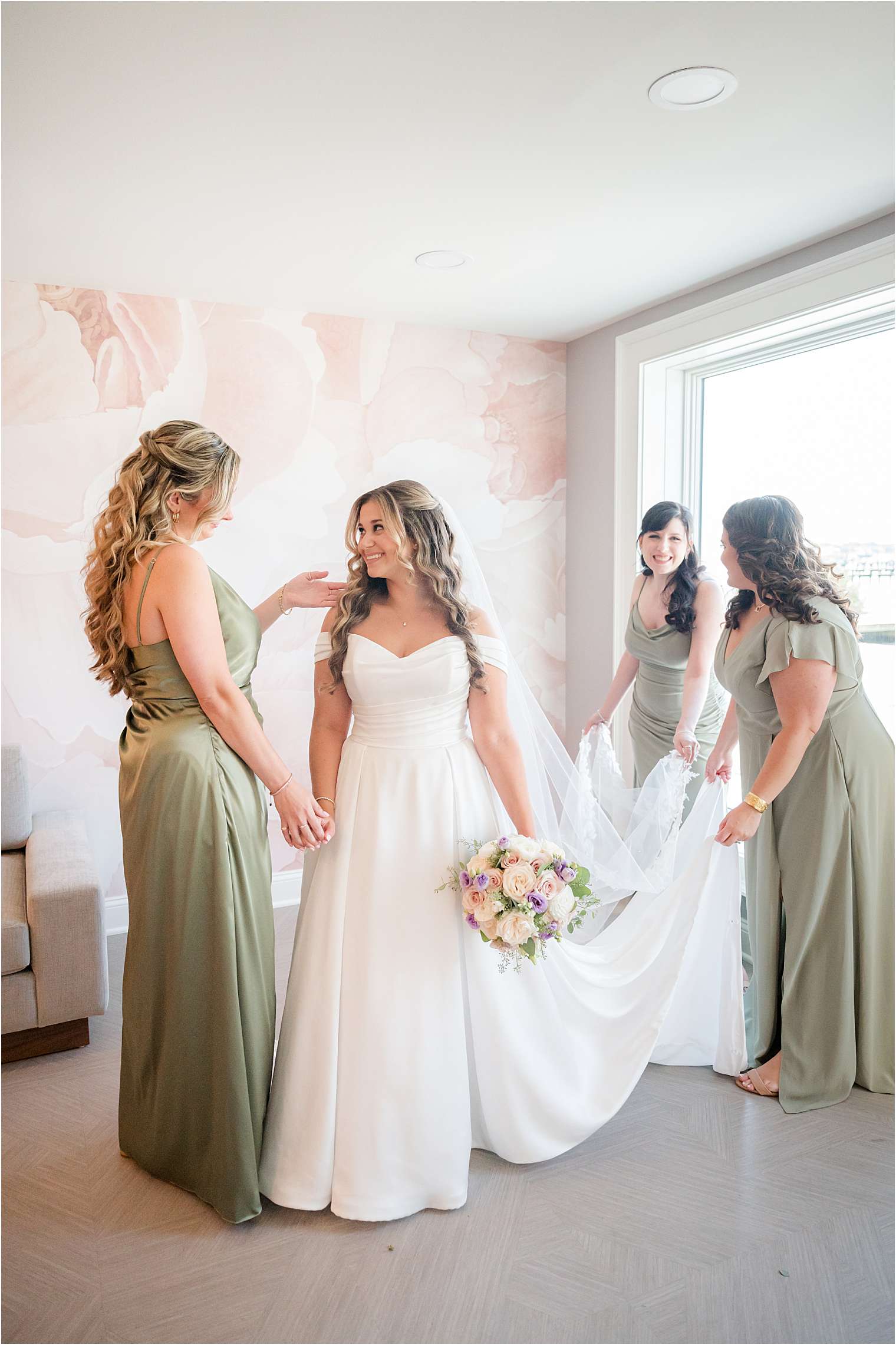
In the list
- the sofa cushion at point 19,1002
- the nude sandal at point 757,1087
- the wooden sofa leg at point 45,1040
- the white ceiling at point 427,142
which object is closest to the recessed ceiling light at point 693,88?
the white ceiling at point 427,142

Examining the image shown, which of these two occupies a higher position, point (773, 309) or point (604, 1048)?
point (773, 309)

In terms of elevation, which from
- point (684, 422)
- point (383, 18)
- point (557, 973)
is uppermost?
point (383, 18)

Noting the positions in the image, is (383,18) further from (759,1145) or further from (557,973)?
(759,1145)

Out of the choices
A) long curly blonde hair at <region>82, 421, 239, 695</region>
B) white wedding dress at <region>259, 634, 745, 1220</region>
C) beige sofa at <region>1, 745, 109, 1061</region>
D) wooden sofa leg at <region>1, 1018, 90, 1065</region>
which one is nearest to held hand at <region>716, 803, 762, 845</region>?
white wedding dress at <region>259, 634, 745, 1220</region>

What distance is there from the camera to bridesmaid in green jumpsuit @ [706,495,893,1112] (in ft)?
9.13

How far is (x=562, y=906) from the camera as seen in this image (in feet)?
7.39

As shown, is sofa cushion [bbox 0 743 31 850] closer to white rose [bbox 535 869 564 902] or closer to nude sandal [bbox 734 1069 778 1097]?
white rose [bbox 535 869 564 902]

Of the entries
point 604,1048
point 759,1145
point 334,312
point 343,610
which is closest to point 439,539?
point 343,610

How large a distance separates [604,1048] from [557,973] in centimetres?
30

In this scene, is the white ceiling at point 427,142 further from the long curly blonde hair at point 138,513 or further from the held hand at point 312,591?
the held hand at point 312,591

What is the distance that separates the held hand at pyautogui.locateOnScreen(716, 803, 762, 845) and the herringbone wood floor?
842 mm

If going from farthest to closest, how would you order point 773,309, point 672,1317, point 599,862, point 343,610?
1. point 773,309
2. point 599,862
3. point 343,610
4. point 672,1317

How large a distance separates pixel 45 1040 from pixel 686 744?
8.35 ft

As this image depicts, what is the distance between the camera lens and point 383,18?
2.11 metres
